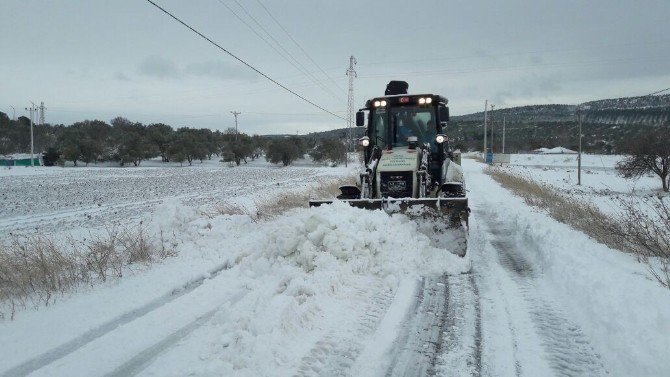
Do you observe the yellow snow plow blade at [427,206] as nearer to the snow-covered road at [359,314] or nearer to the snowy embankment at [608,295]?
the snow-covered road at [359,314]

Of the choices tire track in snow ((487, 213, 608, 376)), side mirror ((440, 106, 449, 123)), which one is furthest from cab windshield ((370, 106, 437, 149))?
tire track in snow ((487, 213, 608, 376))

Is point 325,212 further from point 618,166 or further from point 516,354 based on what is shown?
point 618,166

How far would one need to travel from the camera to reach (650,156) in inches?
1027

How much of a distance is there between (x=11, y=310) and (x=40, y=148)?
79212 mm

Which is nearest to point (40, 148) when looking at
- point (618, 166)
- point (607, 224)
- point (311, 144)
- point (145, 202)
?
point (311, 144)

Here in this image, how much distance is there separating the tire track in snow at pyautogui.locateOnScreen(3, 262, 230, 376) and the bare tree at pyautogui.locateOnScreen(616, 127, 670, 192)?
27733mm

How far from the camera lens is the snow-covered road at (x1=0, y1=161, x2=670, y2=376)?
388cm

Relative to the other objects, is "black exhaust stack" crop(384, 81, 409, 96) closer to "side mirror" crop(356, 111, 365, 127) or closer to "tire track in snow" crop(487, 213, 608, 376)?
"side mirror" crop(356, 111, 365, 127)

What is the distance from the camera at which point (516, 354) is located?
160 inches

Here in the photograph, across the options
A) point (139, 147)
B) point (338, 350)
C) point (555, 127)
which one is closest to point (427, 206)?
point (338, 350)

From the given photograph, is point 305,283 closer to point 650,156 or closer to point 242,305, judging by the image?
point 242,305

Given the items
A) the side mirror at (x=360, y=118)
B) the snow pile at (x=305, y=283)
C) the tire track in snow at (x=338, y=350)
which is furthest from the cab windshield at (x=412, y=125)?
the tire track in snow at (x=338, y=350)

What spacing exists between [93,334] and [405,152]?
644 centimetres

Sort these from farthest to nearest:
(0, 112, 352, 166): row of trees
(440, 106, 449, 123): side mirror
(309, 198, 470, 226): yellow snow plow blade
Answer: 1. (0, 112, 352, 166): row of trees
2. (440, 106, 449, 123): side mirror
3. (309, 198, 470, 226): yellow snow plow blade
